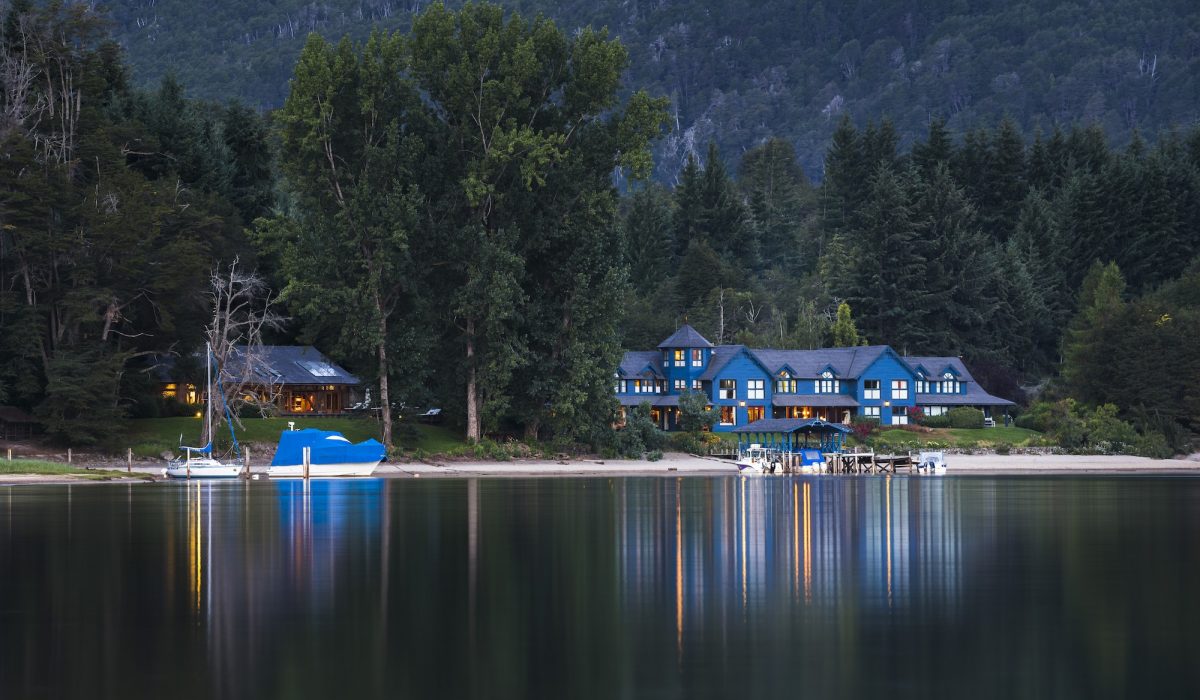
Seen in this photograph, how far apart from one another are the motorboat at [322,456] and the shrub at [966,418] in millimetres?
51969

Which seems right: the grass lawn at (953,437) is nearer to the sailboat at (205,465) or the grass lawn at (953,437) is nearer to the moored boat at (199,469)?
the sailboat at (205,465)

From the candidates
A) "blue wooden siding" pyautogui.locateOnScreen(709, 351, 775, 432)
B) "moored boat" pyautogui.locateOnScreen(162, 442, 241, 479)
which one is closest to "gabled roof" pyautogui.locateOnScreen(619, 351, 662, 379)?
"blue wooden siding" pyautogui.locateOnScreen(709, 351, 775, 432)

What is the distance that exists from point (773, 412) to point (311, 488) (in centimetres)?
Answer: 5530

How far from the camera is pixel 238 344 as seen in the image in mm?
100000

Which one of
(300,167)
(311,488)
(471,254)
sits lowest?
(311,488)

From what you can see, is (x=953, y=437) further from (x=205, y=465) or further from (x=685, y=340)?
(x=205, y=465)

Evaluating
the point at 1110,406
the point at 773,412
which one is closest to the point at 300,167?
the point at 773,412

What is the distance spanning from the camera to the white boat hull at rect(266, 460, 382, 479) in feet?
256

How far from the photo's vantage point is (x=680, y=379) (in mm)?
113375

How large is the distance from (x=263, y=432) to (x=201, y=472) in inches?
527

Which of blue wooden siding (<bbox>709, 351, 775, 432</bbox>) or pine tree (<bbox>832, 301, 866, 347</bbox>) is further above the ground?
pine tree (<bbox>832, 301, 866, 347</bbox>)

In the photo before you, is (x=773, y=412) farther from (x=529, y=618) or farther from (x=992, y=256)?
(x=529, y=618)

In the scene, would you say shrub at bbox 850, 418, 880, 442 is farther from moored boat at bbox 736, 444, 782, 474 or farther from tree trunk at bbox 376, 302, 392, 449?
tree trunk at bbox 376, 302, 392, 449

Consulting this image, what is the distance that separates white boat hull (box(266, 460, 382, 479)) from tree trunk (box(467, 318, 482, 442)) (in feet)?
29.7
